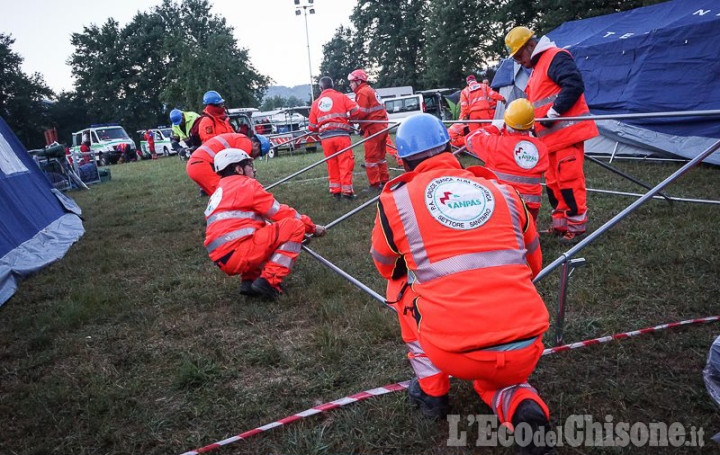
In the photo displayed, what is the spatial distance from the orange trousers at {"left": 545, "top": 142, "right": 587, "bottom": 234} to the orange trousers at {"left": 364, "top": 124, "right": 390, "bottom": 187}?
11.9 feet

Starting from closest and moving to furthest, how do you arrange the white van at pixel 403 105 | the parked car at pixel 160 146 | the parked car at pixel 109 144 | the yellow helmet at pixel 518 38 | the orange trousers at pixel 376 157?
the yellow helmet at pixel 518 38
the orange trousers at pixel 376 157
the white van at pixel 403 105
the parked car at pixel 109 144
the parked car at pixel 160 146

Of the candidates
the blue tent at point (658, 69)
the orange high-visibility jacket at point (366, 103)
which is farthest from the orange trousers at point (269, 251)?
the blue tent at point (658, 69)

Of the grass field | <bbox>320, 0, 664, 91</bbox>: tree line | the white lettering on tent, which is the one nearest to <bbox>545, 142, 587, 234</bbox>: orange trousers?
the grass field

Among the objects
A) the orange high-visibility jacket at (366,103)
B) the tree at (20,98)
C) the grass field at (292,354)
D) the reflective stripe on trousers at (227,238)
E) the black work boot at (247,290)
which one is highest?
the tree at (20,98)

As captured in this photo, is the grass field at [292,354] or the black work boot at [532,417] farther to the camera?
the grass field at [292,354]

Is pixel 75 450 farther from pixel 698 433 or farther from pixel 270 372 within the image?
pixel 698 433

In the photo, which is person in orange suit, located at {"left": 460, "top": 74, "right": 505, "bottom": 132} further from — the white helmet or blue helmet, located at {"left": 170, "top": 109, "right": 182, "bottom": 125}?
the white helmet

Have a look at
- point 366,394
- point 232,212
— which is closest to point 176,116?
point 232,212

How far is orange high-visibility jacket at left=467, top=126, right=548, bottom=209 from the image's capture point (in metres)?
4.24

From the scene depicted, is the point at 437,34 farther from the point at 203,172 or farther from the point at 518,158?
the point at 518,158

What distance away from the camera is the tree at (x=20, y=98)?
41219mm

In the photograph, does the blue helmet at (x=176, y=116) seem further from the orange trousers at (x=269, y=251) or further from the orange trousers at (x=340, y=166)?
the orange trousers at (x=269, y=251)

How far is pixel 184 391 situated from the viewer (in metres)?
2.88

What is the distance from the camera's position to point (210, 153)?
5836 millimetres
